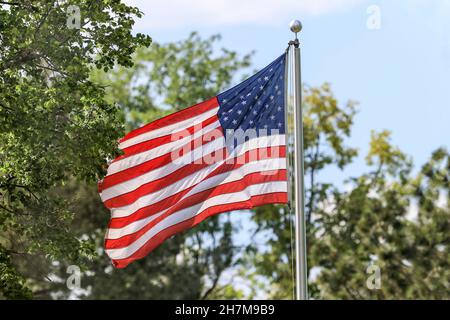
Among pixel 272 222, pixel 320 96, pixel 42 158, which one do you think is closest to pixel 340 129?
pixel 320 96

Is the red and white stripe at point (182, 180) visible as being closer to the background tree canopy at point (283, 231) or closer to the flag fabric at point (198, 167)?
the flag fabric at point (198, 167)

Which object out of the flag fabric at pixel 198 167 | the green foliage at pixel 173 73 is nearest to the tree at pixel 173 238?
the green foliage at pixel 173 73

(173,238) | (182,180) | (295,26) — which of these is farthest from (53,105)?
(173,238)

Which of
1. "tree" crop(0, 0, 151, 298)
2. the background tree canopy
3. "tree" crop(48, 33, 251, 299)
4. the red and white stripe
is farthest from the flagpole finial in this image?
"tree" crop(48, 33, 251, 299)

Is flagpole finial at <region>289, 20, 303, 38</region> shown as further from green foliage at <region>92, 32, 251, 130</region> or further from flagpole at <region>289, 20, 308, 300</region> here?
green foliage at <region>92, 32, 251, 130</region>

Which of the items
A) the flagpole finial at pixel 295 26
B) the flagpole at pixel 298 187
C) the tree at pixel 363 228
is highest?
the tree at pixel 363 228

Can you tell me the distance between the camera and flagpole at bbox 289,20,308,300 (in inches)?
507

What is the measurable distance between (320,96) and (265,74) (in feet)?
88.9

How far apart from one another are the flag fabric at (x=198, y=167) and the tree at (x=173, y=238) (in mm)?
20995

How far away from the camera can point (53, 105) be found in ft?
54.2

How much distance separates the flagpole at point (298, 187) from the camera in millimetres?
12867

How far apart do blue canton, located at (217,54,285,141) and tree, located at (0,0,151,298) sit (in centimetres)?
249

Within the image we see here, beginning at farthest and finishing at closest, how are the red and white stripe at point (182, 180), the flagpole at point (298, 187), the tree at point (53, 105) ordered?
1. the tree at point (53, 105)
2. the red and white stripe at point (182, 180)
3. the flagpole at point (298, 187)

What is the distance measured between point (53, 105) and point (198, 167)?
11.8 feet
